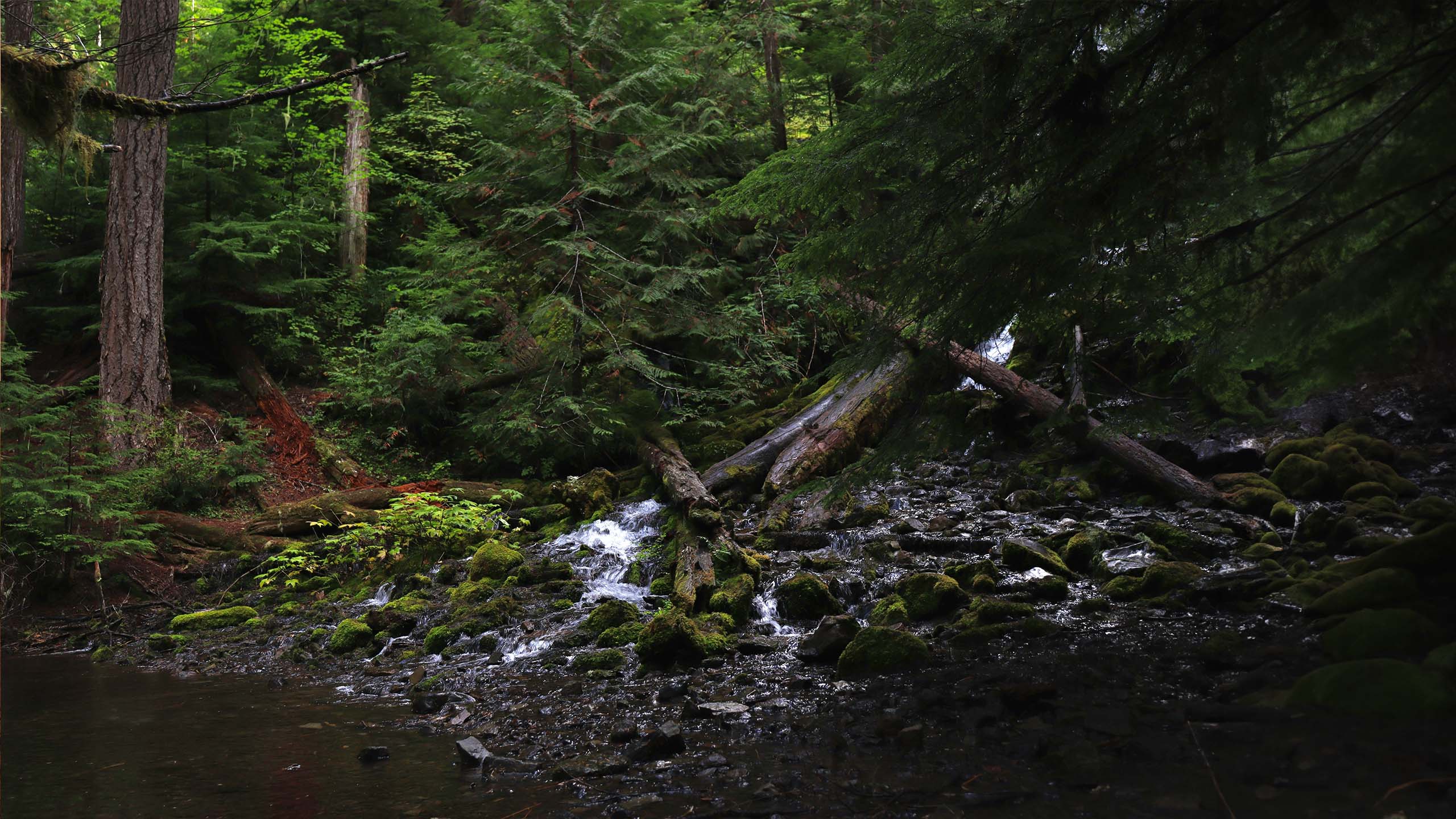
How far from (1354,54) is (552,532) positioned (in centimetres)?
991

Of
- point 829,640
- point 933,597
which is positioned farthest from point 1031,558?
point 829,640

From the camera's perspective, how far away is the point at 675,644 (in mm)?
6164

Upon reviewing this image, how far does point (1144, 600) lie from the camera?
20.5ft

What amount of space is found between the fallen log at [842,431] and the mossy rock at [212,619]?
21.7 feet

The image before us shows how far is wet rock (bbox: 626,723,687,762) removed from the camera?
4172 millimetres

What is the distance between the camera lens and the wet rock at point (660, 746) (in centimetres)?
417

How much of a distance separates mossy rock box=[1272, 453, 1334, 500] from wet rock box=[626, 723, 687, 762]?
810cm

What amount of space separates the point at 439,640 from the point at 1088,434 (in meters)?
6.39


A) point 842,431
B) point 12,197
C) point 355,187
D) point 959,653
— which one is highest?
point 355,187

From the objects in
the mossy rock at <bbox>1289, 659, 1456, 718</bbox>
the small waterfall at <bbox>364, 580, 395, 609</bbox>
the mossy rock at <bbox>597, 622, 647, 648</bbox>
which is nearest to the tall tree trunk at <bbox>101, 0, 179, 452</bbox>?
the small waterfall at <bbox>364, 580, 395, 609</bbox>

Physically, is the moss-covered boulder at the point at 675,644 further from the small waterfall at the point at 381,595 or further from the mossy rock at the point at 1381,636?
the small waterfall at the point at 381,595

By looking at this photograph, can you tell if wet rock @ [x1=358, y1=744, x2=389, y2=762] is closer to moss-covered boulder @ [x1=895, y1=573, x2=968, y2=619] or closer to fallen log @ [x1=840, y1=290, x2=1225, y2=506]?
moss-covered boulder @ [x1=895, y1=573, x2=968, y2=619]

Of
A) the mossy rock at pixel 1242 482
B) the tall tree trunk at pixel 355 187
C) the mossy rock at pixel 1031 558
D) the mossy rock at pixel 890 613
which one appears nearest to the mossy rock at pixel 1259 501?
the mossy rock at pixel 1242 482

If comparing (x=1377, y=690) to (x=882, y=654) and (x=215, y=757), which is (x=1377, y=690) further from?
(x=215, y=757)
